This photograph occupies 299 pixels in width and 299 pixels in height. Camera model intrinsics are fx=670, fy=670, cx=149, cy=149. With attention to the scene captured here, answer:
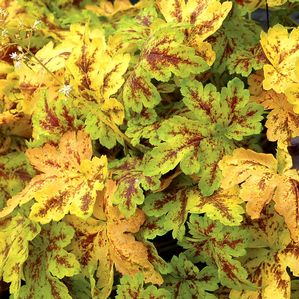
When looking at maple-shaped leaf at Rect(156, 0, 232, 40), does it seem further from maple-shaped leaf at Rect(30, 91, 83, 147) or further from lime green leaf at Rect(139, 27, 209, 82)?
maple-shaped leaf at Rect(30, 91, 83, 147)

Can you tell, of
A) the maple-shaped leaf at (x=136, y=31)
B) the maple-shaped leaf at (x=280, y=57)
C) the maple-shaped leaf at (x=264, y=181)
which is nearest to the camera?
the maple-shaped leaf at (x=264, y=181)

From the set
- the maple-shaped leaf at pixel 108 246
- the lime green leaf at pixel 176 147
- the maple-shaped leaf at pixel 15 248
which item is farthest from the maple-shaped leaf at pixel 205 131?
the maple-shaped leaf at pixel 15 248

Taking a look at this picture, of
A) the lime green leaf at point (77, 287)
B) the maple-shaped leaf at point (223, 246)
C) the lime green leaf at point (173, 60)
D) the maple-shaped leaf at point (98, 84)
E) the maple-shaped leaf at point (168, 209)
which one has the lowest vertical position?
the lime green leaf at point (77, 287)

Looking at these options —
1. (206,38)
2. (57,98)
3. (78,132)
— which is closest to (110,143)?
(78,132)

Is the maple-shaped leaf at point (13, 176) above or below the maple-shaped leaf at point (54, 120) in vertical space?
below

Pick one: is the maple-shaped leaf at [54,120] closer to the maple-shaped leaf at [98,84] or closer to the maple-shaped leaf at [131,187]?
the maple-shaped leaf at [98,84]

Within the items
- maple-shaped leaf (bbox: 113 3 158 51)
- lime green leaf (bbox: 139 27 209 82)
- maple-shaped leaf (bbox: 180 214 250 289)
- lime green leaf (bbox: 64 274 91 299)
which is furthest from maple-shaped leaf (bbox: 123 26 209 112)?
lime green leaf (bbox: 64 274 91 299)
